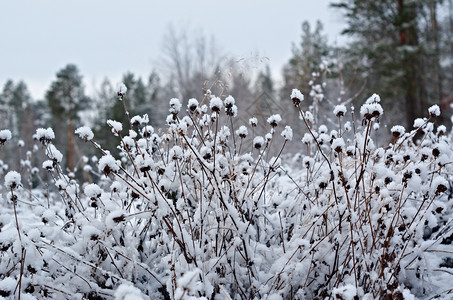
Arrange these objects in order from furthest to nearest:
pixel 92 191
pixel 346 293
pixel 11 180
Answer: pixel 92 191, pixel 11 180, pixel 346 293

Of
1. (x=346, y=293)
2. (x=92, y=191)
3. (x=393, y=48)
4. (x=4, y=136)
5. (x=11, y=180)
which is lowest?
(x=346, y=293)

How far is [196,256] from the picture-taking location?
1.68 meters

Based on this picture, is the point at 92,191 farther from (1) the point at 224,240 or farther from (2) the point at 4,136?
(1) the point at 224,240

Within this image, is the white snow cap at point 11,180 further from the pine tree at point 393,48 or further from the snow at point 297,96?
the pine tree at point 393,48

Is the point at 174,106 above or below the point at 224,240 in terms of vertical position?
above

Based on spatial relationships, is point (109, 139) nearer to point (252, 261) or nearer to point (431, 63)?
point (431, 63)

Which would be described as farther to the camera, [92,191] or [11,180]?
[92,191]

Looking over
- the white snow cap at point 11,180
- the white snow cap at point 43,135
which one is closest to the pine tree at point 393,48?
the white snow cap at point 43,135

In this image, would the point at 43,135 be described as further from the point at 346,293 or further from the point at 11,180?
the point at 346,293

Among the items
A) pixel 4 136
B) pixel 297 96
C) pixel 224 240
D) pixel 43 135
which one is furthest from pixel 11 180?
pixel 297 96

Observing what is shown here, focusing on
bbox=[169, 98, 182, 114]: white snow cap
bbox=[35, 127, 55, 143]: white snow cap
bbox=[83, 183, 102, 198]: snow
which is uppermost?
bbox=[169, 98, 182, 114]: white snow cap

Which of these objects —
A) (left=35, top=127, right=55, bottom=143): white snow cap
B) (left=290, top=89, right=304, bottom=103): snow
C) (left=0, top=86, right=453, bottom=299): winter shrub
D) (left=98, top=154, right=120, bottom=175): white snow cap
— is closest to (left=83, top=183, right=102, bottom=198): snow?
(left=0, top=86, right=453, bottom=299): winter shrub

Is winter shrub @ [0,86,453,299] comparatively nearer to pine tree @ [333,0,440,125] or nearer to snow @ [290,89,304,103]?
snow @ [290,89,304,103]

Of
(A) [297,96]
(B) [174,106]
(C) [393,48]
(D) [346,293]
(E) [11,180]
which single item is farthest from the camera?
(C) [393,48]
